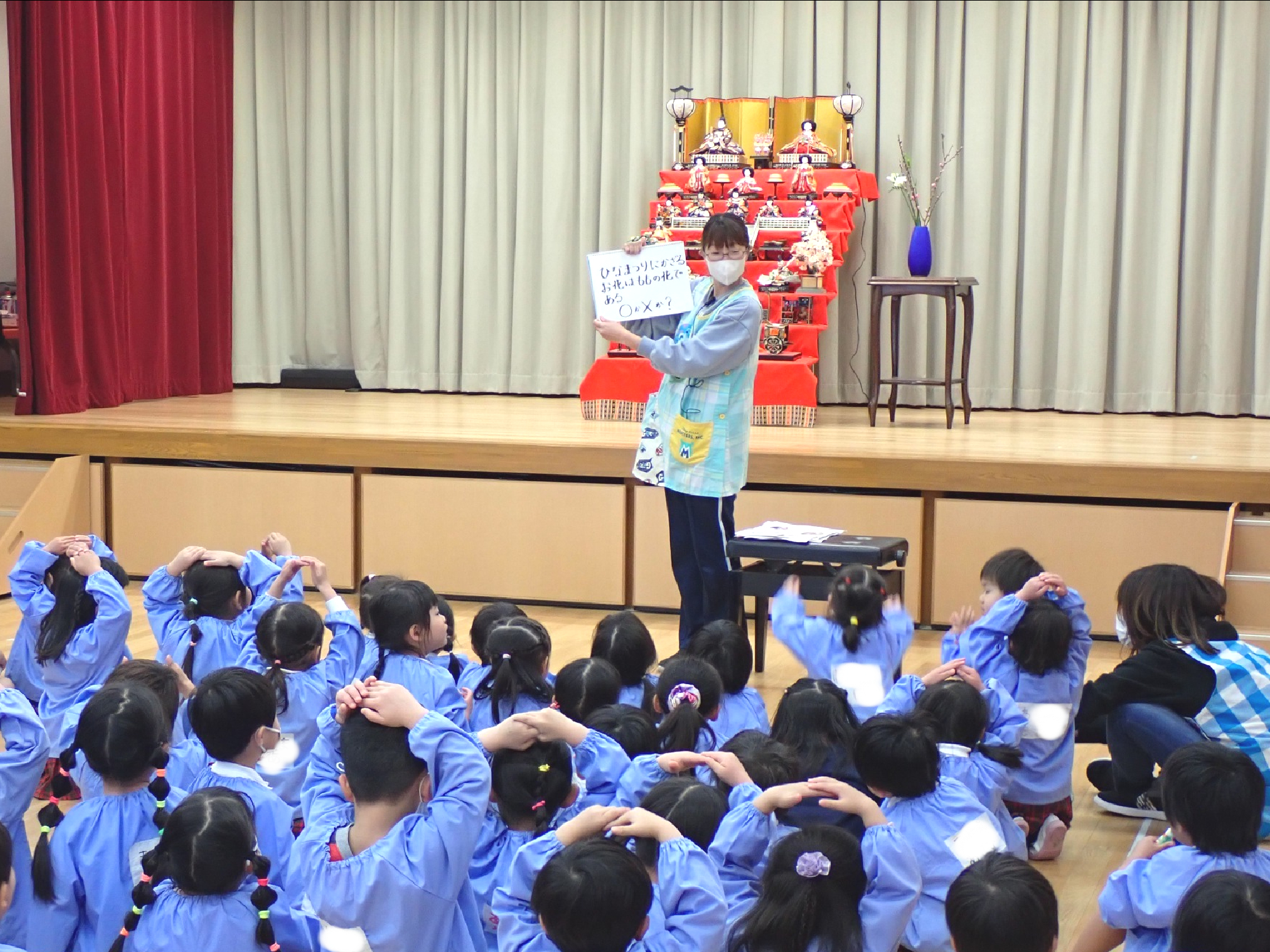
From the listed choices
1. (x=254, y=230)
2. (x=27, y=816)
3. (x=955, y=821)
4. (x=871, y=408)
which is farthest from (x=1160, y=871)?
(x=254, y=230)

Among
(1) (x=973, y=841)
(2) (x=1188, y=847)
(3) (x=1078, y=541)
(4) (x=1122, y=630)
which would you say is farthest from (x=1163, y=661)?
(3) (x=1078, y=541)

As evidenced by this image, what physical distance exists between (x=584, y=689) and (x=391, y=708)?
0.88 meters

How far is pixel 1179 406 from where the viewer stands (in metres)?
7.09

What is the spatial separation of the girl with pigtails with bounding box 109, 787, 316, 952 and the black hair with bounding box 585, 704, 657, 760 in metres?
0.70

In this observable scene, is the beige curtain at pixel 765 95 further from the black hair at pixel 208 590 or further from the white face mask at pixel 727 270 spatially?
the black hair at pixel 208 590

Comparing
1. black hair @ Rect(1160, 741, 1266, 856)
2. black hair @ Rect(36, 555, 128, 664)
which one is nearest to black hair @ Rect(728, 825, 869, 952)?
black hair @ Rect(1160, 741, 1266, 856)

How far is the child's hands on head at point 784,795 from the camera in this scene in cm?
183

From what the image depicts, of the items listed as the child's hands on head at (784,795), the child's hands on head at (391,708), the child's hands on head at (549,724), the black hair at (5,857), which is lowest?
the child's hands on head at (784,795)

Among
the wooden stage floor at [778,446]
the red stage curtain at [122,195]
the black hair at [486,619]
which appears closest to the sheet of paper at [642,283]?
the wooden stage floor at [778,446]

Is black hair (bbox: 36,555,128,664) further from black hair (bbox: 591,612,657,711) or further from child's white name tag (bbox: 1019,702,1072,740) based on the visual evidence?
child's white name tag (bbox: 1019,702,1072,740)

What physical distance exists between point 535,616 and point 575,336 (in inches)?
126

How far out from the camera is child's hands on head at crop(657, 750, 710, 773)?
2.03m

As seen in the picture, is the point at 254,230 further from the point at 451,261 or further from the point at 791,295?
the point at 791,295

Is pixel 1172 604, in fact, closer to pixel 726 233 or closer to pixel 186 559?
pixel 726 233
